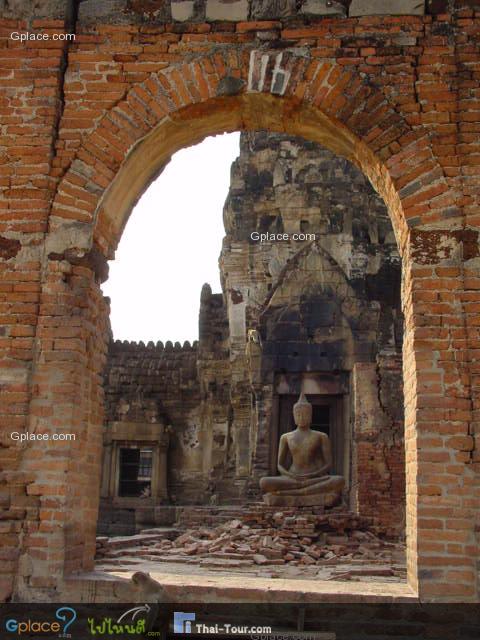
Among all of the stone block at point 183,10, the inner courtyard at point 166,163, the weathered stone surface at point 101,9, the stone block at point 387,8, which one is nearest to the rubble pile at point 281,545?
the inner courtyard at point 166,163

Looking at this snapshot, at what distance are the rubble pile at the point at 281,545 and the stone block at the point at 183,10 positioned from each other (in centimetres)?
577

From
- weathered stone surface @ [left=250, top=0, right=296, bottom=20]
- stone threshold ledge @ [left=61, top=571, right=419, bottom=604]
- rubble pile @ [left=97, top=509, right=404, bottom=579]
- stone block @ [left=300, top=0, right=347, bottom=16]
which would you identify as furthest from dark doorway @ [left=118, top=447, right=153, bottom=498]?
stone block @ [left=300, top=0, right=347, bottom=16]

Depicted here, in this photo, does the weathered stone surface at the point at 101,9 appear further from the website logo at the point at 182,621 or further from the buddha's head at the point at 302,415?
the buddha's head at the point at 302,415

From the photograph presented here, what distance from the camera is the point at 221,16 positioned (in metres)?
6.24

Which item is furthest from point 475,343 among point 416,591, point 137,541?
point 137,541

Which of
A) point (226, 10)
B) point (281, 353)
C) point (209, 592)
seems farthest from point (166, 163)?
point (281, 353)

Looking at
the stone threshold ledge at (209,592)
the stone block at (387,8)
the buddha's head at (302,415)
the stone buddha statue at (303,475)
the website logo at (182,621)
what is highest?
the stone block at (387,8)

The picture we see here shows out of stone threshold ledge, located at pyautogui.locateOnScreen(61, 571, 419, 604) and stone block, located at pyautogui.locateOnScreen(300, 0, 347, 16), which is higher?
stone block, located at pyautogui.locateOnScreen(300, 0, 347, 16)

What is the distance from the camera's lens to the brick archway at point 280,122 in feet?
17.0

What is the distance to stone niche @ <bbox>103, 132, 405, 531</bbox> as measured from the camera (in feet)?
51.1

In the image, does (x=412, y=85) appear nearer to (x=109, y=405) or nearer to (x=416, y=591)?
(x=416, y=591)

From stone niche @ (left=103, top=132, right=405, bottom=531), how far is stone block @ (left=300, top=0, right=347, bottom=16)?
10322 mm

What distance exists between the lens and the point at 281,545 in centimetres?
1057

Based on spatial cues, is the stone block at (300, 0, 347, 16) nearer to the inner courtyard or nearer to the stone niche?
the inner courtyard
